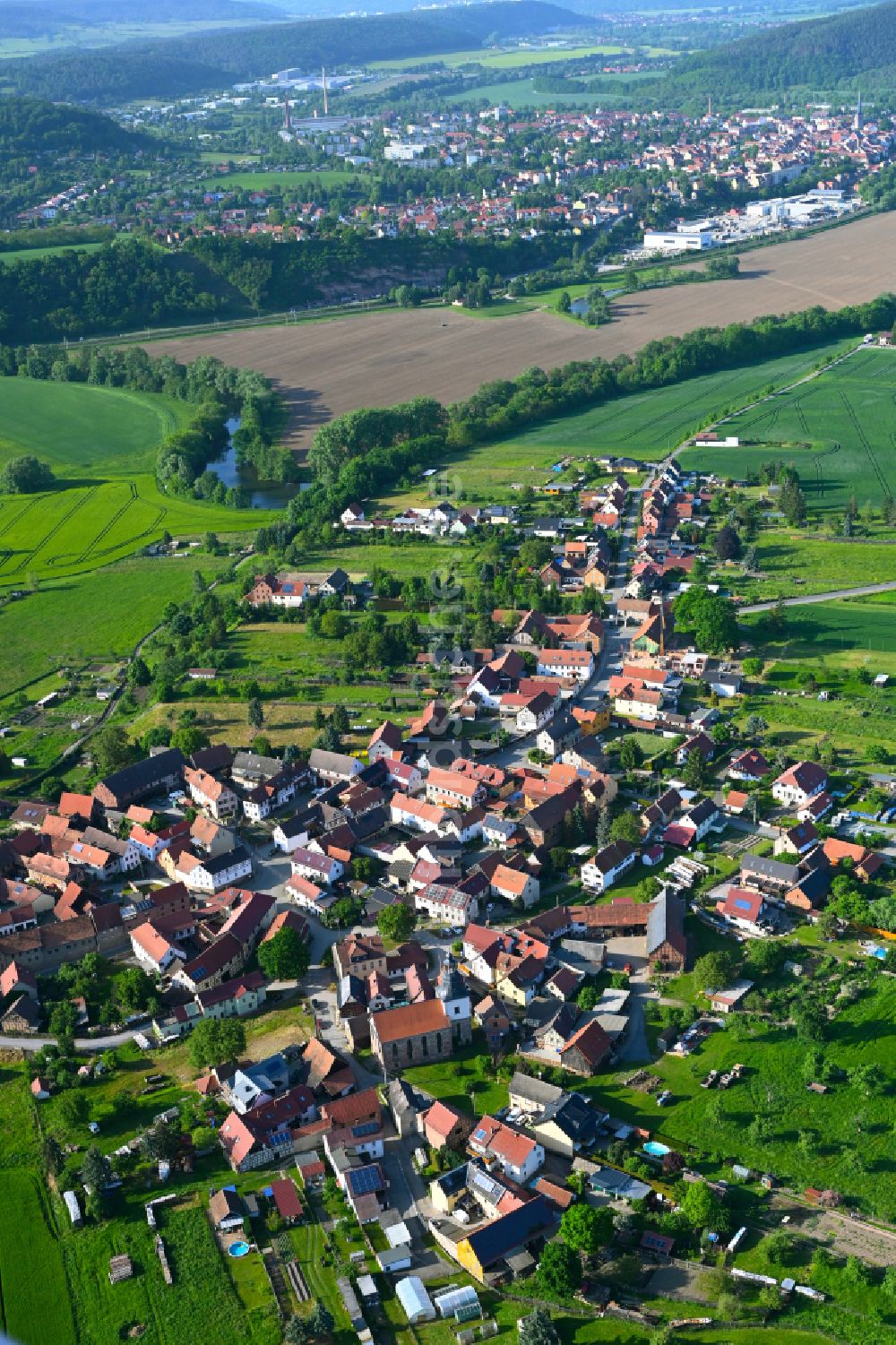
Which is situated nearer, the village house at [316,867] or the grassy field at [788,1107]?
the grassy field at [788,1107]

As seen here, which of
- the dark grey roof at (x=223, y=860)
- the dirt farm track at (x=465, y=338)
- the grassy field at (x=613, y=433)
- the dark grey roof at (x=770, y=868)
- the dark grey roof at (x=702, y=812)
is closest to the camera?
the dark grey roof at (x=770, y=868)

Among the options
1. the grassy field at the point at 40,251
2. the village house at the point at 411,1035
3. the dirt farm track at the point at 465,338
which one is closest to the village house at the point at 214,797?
the village house at the point at 411,1035

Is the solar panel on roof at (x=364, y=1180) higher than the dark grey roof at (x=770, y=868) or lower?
lower

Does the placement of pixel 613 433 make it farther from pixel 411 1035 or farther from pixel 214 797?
pixel 411 1035

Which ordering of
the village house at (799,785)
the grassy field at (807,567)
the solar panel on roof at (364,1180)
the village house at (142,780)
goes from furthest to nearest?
the grassy field at (807,567)
the village house at (142,780)
the village house at (799,785)
the solar panel on roof at (364,1180)

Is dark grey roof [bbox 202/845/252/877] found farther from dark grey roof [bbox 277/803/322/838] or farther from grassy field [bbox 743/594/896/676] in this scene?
grassy field [bbox 743/594/896/676]

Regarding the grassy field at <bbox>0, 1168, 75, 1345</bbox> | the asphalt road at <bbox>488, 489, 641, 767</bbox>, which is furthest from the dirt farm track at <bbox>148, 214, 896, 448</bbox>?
the grassy field at <bbox>0, 1168, 75, 1345</bbox>

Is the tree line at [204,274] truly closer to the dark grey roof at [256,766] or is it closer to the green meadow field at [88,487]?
the green meadow field at [88,487]
